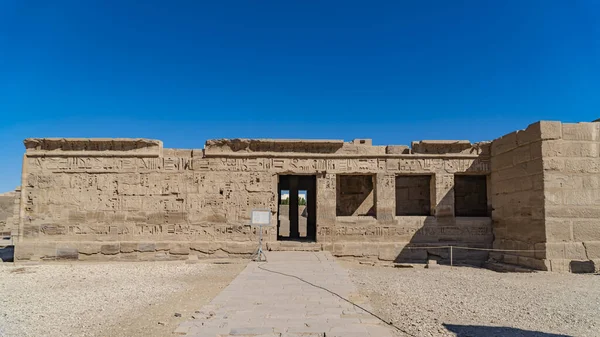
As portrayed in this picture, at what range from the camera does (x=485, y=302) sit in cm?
613

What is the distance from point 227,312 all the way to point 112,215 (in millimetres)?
8067

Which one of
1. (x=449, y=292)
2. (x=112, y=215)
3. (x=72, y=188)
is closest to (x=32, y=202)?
(x=72, y=188)

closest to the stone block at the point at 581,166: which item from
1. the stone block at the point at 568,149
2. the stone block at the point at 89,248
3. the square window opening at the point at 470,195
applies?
the stone block at the point at 568,149

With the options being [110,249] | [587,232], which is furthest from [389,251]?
[110,249]

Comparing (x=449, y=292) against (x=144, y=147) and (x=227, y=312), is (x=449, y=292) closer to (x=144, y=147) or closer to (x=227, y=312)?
(x=227, y=312)

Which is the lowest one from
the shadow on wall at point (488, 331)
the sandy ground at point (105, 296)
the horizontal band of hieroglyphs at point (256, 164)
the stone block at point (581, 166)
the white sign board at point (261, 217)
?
the sandy ground at point (105, 296)

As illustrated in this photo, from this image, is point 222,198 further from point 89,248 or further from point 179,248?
point 89,248

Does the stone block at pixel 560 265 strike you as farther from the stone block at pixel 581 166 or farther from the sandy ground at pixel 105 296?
the sandy ground at pixel 105 296

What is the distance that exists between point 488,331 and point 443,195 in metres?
7.55

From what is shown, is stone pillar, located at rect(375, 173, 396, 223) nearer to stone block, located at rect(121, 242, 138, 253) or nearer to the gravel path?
the gravel path

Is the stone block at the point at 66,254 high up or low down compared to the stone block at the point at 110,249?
down

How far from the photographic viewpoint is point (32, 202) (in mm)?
11453

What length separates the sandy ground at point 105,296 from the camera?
5039 mm

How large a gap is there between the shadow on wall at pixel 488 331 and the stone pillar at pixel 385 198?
6.93 meters
